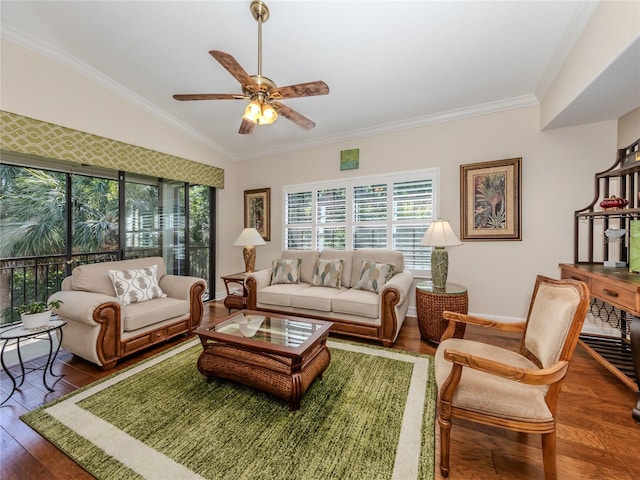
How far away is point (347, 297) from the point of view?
9.88 ft

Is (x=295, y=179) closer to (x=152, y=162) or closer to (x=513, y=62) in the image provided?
Answer: (x=152, y=162)

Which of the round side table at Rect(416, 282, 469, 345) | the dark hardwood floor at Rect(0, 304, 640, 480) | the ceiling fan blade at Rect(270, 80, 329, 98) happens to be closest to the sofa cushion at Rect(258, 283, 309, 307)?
the round side table at Rect(416, 282, 469, 345)

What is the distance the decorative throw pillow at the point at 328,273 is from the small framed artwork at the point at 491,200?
1714 millimetres

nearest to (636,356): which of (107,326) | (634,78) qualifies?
(634,78)

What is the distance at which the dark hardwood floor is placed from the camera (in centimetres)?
135

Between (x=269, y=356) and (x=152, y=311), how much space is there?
1.57 metres

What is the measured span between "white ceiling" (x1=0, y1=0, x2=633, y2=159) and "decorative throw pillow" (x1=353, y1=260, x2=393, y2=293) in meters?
2.10

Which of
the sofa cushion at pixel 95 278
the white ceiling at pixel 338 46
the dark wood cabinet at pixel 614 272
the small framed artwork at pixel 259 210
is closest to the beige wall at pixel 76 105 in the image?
the white ceiling at pixel 338 46

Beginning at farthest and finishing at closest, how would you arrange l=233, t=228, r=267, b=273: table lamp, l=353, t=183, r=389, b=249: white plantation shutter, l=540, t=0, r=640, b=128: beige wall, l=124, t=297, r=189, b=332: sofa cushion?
1. l=233, t=228, r=267, b=273: table lamp
2. l=353, t=183, r=389, b=249: white plantation shutter
3. l=124, t=297, r=189, b=332: sofa cushion
4. l=540, t=0, r=640, b=128: beige wall

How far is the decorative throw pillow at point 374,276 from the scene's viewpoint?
3.19 m

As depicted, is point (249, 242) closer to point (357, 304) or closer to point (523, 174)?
point (357, 304)

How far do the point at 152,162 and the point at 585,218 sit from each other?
18.2ft

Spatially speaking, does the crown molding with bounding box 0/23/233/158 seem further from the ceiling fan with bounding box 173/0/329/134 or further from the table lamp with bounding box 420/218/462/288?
the table lamp with bounding box 420/218/462/288

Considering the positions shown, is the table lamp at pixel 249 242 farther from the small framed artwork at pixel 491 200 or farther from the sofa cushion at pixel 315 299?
the small framed artwork at pixel 491 200
